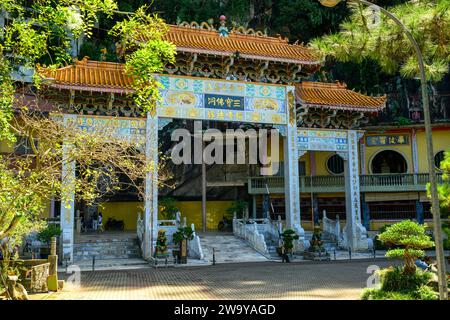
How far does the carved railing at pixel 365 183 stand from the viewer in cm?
2688

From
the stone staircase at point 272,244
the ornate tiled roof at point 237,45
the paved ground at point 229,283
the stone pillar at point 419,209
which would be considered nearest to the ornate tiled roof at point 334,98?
the ornate tiled roof at point 237,45

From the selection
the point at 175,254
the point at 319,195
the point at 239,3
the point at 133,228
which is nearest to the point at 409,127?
the point at 319,195

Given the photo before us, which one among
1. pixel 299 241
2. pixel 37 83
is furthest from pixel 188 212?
pixel 37 83

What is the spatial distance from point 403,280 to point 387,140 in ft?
67.4

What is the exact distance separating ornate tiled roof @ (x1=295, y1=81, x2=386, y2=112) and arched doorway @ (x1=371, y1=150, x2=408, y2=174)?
27.3 feet

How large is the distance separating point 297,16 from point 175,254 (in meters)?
24.0

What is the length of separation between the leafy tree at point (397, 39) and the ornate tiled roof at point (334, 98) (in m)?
Answer: 9.89

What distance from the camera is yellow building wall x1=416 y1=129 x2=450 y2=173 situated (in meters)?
28.6

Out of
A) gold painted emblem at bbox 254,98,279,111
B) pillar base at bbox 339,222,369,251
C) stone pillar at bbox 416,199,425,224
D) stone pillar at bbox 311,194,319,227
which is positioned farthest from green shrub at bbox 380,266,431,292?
stone pillar at bbox 416,199,425,224

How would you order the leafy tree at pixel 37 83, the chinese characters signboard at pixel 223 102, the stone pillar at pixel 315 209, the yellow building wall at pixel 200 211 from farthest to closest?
the yellow building wall at pixel 200 211 < the stone pillar at pixel 315 209 < the chinese characters signboard at pixel 223 102 < the leafy tree at pixel 37 83

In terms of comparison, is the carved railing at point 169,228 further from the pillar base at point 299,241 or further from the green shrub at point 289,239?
the pillar base at point 299,241

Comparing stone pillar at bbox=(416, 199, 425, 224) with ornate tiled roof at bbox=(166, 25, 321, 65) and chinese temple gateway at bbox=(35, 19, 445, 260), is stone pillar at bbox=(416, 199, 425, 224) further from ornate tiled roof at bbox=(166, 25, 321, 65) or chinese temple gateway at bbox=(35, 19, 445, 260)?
ornate tiled roof at bbox=(166, 25, 321, 65)

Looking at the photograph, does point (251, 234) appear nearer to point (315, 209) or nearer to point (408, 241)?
point (315, 209)

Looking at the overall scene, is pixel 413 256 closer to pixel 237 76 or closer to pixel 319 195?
pixel 237 76
